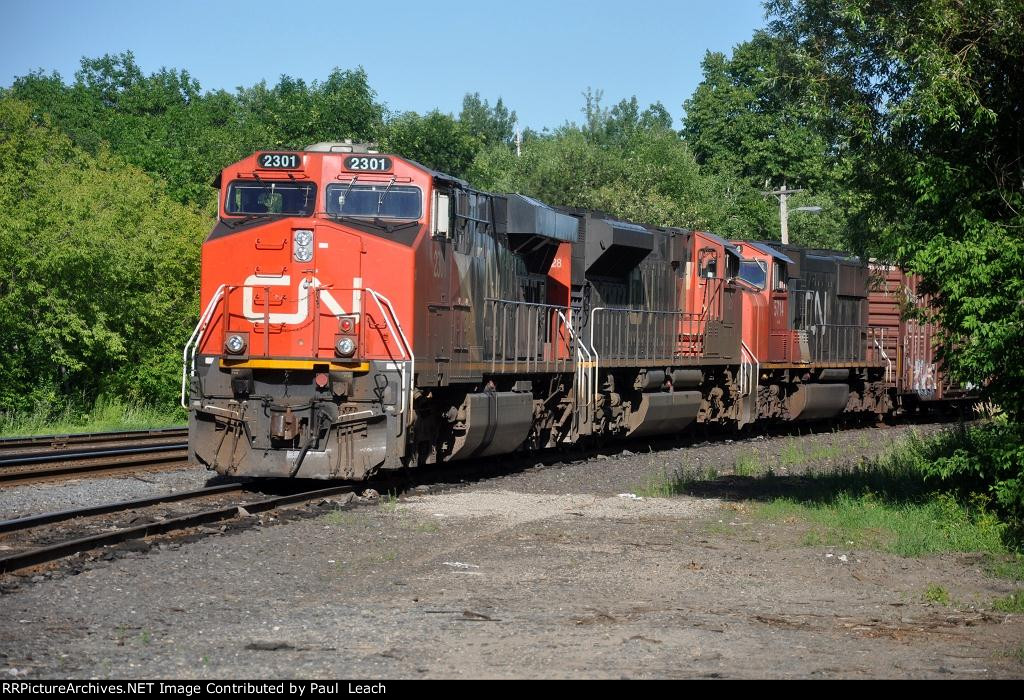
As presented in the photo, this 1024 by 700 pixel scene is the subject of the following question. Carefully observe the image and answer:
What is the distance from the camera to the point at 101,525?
1073 centimetres

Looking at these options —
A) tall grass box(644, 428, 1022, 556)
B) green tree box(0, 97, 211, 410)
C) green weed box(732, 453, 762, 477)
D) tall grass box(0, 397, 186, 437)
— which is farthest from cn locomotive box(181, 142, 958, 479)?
green tree box(0, 97, 211, 410)

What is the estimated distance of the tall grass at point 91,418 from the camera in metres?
23.5

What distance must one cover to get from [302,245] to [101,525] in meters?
4.28

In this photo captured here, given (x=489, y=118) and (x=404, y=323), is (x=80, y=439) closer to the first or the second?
(x=404, y=323)

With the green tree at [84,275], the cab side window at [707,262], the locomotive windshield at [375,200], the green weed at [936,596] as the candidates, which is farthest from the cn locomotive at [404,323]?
the green tree at [84,275]

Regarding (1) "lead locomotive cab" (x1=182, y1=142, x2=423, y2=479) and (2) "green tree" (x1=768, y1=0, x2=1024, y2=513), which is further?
(1) "lead locomotive cab" (x1=182, y1=142, x2=423, y2=479)

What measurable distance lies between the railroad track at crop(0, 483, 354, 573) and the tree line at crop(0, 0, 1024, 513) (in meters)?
6.91

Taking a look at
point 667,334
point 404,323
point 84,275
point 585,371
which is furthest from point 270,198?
point 84,275

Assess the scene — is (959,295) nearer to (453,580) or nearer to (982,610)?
(982,610)

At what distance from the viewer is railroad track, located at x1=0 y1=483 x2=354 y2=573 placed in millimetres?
9070

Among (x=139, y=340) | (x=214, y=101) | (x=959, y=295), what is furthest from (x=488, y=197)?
(x=214, y=101)

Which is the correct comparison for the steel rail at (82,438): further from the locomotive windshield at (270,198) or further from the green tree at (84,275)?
the locomotive windshield at (270,198)

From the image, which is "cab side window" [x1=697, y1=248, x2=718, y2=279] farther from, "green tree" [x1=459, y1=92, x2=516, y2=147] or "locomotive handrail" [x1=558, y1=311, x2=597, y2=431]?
"green tree" [x1=459, y1=92, x2=516, y2=147]

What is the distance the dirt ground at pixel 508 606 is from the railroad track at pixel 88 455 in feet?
14.5
